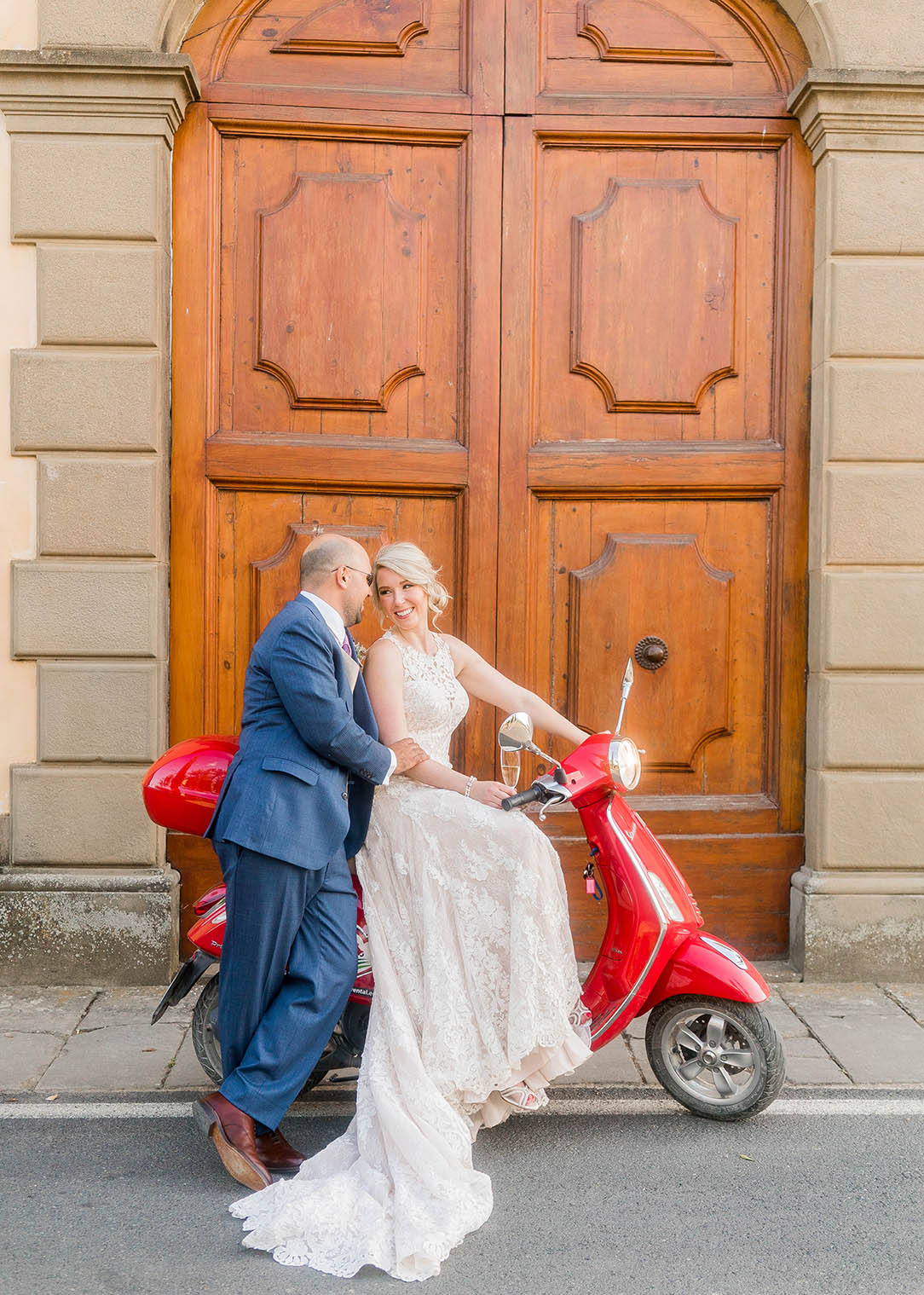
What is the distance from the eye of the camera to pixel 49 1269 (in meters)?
2.79

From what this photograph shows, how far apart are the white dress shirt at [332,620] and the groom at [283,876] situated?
0.02 metres

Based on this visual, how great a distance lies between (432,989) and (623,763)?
0.87 m

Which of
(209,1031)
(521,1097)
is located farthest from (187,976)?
(521,1097)

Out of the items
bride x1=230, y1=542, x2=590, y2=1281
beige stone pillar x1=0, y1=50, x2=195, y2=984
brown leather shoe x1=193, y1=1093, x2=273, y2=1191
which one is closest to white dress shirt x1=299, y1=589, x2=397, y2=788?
bride x1=230, y1=542, x2=590, y2=1281

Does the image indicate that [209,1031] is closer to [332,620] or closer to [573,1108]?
[573,1108]

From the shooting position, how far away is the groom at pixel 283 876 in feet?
10.7

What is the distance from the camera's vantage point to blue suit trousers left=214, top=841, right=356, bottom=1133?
10.7ft

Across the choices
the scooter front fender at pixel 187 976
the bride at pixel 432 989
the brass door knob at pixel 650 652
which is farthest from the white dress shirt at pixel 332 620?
the brass door knob at pixel 650 652

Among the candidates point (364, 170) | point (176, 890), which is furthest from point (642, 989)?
point (364, 170)

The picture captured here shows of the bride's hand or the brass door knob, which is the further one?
the brass door knob

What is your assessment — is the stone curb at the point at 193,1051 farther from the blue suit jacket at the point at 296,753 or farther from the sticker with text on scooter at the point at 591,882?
the blue suit jacket at the point at 296,753

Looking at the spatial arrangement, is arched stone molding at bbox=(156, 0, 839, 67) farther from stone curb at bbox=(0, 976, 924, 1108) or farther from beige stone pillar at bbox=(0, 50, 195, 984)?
→ stone curb at bbox=(0, 976, 924, 1108)

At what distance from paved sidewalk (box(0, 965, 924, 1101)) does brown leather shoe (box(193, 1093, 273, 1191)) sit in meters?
0.67

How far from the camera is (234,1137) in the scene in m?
3.19
